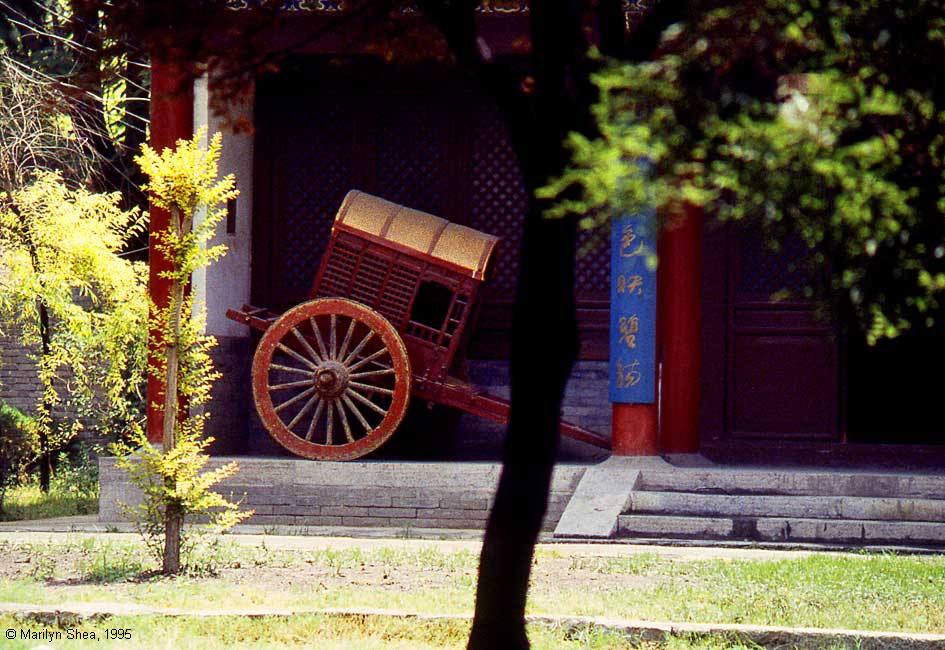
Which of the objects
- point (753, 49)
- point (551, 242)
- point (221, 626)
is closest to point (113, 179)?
point (221, 626)

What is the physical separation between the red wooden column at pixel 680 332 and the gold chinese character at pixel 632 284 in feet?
1.09

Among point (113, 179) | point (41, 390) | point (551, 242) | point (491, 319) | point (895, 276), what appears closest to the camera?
point (895, 276)

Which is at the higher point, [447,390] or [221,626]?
[447,390]

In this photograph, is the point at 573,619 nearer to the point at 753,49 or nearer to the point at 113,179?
the point at 753,49

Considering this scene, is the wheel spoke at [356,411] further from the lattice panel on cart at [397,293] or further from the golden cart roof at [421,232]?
the golden cart roof at [421,232]

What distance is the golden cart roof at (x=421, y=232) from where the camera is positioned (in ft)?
41.0

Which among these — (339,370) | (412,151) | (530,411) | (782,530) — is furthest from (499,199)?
(530,411)

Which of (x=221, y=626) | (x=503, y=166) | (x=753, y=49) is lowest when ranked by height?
(x=221, y=626)

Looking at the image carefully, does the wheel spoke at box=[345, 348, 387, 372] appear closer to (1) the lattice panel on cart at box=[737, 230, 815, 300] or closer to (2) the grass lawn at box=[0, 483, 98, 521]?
(2) the grass lawn at box=[0, 483, 98, 521]

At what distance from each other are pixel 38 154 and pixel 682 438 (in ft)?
23.7

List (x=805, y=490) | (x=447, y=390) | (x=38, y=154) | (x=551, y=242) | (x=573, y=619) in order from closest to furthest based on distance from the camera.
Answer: (x=551, y=242)
(x=573, y=619)
(x=805, y=490)
(x=447, y=390)
(x=38, y=154)

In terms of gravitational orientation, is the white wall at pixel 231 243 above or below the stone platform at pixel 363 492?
above

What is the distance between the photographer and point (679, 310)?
12672 mm

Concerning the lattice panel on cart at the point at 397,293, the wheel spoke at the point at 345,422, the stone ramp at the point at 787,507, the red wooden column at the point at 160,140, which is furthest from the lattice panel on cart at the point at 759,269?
the red wooden column at the point at 160,140
